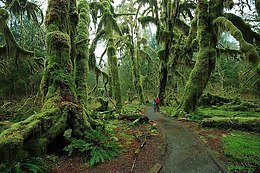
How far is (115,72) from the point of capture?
16906mm

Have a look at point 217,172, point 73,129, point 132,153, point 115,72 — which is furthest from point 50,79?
point 115,72

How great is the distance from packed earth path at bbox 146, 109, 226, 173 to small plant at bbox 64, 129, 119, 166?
164 centimetres

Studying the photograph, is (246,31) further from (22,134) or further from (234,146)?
(22,134)

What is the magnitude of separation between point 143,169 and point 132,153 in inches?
43.9

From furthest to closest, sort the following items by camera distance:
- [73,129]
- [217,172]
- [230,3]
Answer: [230,3] < [73,129] < [217,172]

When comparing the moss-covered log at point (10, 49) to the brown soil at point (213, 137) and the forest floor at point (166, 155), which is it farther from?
the brown soil at point (213, 137)

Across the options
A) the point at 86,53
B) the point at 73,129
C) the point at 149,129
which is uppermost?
the point at 86,53

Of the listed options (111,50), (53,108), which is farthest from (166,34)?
(53,108)

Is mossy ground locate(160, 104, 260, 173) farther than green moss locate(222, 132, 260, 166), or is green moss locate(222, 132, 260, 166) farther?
green moss locate(222, 132, 260, 166)

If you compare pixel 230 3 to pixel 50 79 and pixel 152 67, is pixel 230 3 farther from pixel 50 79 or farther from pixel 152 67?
pixel 152 67

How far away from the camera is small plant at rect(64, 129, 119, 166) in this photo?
22.0 feet

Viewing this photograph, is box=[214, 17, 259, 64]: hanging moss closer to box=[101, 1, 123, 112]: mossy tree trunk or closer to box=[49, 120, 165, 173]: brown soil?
box=[49, 120, 165, 173]: brown soil

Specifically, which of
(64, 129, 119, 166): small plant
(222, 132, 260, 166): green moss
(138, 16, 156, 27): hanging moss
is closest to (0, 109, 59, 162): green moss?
(64, 129, 119, 166): small plant

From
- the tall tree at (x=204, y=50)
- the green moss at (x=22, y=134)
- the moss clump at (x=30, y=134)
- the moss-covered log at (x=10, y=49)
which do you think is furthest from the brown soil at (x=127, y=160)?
the tall tree at (x=204, y=50)
